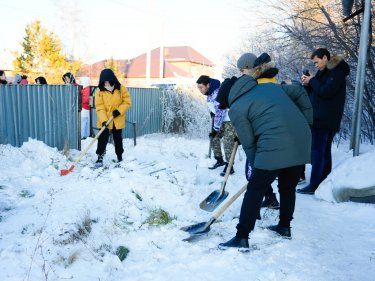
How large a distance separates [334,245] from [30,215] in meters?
2.88

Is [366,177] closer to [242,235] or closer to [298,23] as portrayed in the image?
[242,235]

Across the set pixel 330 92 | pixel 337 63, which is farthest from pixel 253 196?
pixel 337 63

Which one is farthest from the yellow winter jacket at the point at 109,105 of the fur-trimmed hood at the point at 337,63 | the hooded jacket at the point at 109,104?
the fur-trimmed hood at the point at 337,63

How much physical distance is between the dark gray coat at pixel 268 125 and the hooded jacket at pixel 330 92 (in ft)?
6.16

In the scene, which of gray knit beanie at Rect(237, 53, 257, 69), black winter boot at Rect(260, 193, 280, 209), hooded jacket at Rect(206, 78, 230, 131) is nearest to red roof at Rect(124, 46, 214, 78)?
hooded jacket at Rect(206, 78, 230, 131)

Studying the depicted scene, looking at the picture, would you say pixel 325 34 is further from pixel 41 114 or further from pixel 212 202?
pixel 41 114

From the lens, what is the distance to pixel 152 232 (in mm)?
3320

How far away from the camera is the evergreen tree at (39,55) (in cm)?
2367

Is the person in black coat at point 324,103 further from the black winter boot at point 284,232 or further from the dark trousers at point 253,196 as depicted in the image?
the dark trousers at point 253,196

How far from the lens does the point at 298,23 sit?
802cm

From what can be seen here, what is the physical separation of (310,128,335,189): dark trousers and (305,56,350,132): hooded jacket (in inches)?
4.2

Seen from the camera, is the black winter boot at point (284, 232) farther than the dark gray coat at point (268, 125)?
Yes

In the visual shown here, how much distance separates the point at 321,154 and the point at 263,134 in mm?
2250

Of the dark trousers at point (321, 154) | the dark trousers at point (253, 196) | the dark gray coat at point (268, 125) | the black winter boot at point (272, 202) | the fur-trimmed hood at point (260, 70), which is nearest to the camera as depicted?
the dark gray coat at point (268, 125)
